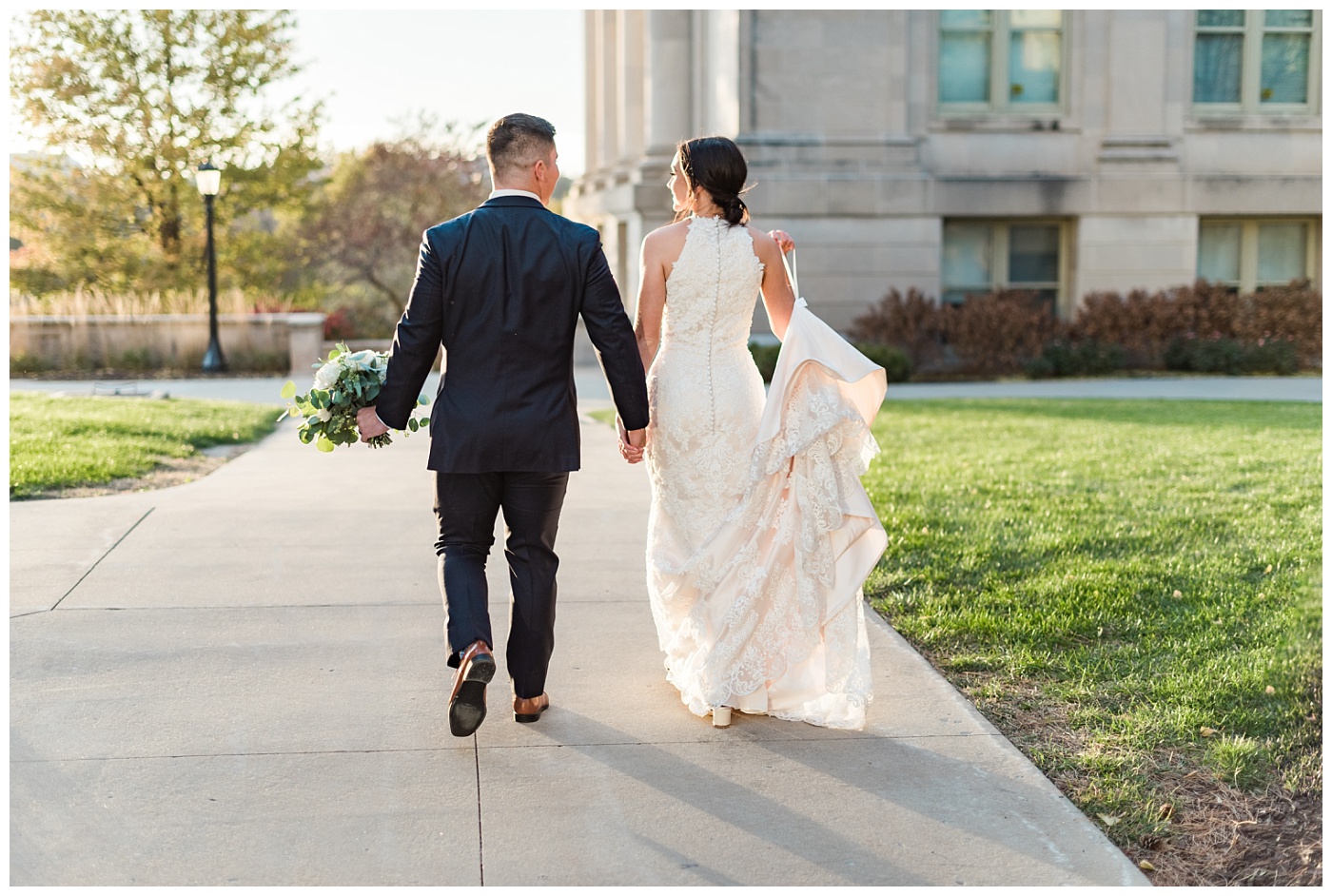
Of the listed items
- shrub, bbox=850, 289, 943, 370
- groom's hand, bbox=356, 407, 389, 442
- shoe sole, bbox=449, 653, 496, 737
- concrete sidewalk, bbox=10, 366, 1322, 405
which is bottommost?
concrete sidewalk, bbox=10, 366, 1322, 405

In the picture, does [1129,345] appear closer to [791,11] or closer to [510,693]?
[791,11]

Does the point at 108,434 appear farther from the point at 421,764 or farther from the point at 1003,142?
the point at 1003,142

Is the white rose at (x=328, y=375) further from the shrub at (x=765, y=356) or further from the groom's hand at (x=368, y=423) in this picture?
the shrub at (x=765, y=356)

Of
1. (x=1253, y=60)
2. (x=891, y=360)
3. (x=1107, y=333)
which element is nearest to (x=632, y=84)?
(x=891, y=360)

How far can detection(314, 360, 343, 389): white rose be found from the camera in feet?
15.3

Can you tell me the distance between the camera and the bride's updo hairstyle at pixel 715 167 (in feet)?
15.1

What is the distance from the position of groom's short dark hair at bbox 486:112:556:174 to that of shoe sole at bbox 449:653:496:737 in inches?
65.8

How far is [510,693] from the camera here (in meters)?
5.03

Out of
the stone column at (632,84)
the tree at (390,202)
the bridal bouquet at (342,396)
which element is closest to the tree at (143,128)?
the tree at (390,202)

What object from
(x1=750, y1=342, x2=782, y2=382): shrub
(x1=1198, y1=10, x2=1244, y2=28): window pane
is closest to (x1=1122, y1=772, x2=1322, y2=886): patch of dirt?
(x1=750, y1=342, x2=782, y2=382): shrub

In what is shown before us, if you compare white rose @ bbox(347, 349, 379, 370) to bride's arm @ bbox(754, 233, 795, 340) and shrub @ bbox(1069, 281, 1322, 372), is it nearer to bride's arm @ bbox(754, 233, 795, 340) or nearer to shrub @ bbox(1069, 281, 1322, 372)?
bride's arm @ bbox(754, 233, 795, 340)

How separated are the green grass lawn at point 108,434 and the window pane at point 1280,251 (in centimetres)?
1665

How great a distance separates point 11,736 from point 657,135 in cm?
1845

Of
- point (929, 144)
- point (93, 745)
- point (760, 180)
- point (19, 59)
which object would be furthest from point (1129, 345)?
point (19, 59)
